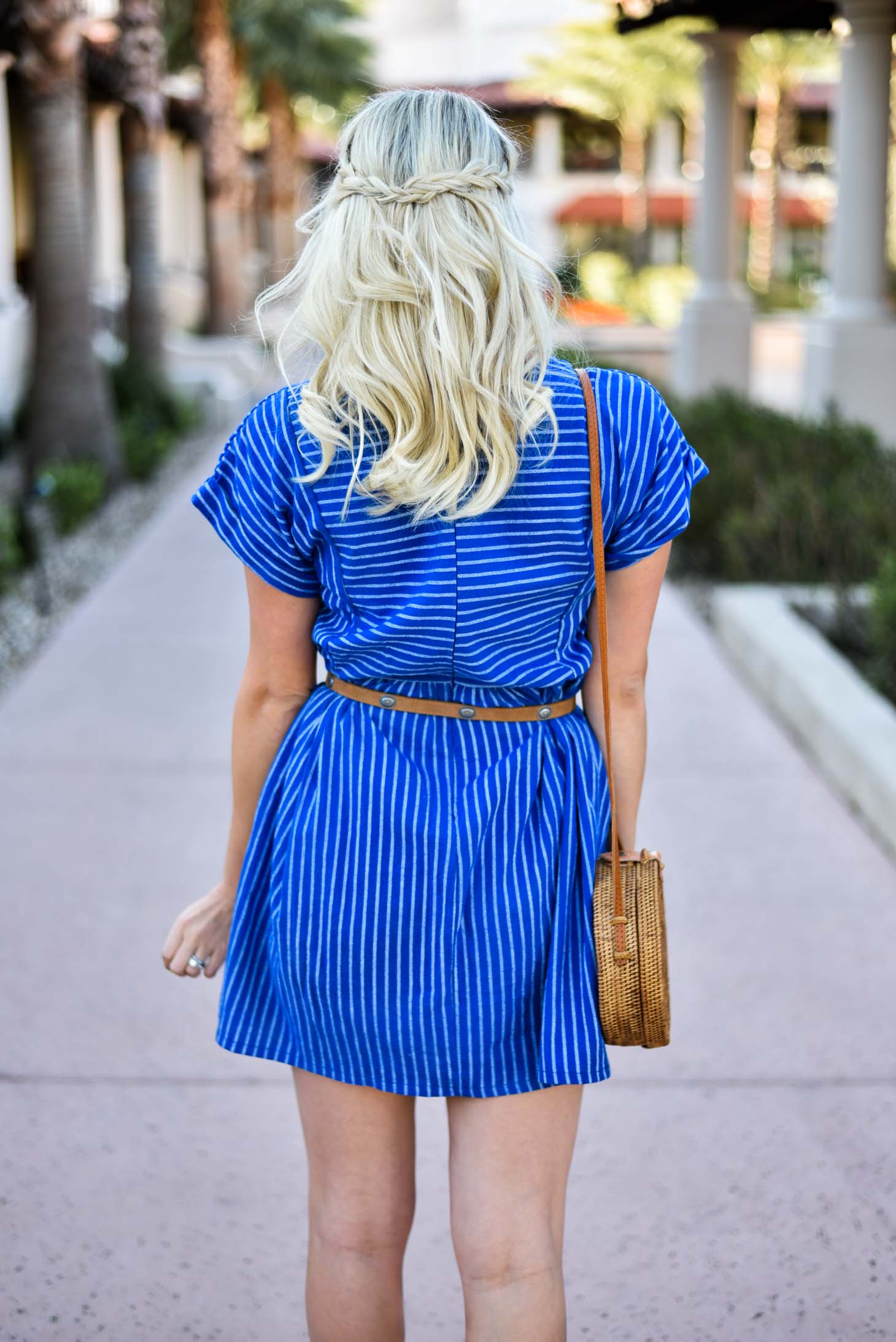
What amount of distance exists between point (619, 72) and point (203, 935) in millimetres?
38182

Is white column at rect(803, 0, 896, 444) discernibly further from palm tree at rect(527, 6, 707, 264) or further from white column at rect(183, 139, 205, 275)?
palm tree at rect(527, 6, 707, 264)

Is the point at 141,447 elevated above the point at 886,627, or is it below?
below

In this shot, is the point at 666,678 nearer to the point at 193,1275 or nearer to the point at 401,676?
the point at 193,1275

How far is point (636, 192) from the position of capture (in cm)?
4781

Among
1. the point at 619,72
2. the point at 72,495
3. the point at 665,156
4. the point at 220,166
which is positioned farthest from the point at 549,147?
the point at 72,495

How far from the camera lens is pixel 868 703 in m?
5.57

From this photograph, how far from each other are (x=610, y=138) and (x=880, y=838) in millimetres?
51912

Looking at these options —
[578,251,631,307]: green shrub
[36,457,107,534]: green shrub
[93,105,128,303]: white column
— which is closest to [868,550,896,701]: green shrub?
[36,457,107,534]: green shrub

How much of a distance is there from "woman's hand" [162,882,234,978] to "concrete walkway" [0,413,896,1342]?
90cm

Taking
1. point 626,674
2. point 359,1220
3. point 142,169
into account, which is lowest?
point 359,1220

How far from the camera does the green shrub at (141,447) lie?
12.9 meters

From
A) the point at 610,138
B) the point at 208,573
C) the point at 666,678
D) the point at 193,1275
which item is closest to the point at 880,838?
the point at 666,678

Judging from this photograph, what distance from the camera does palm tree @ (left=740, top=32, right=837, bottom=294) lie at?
33.8 m

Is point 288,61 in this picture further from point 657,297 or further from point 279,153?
point 657,297
